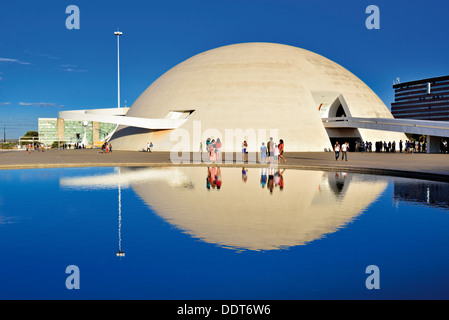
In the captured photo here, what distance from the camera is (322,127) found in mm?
44188

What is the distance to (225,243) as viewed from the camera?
7.35 m

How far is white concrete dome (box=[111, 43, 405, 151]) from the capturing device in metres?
42.8

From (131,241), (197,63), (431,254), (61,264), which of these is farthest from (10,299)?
(197,63)

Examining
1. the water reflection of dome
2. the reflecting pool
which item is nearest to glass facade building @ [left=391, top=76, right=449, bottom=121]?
the water reflection of dome

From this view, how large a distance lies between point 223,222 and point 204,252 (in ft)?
7.51

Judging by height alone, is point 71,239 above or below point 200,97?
below

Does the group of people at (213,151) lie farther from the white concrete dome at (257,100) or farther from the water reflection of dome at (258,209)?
the white concrete dome at (257,100)

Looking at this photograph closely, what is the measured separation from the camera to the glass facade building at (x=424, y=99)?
16025cm

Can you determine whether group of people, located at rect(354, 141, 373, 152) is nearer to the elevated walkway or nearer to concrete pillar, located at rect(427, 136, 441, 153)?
the elevated walkway

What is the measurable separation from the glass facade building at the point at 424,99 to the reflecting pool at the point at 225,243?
163597mm

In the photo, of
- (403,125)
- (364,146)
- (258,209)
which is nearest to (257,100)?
(364,146)

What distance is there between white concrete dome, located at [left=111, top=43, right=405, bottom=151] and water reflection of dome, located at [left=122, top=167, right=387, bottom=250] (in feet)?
85.6

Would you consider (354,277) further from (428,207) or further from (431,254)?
(428,207)

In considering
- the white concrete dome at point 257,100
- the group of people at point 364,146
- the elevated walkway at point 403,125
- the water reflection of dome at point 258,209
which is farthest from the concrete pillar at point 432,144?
the water reflection of dome at point 258,209
